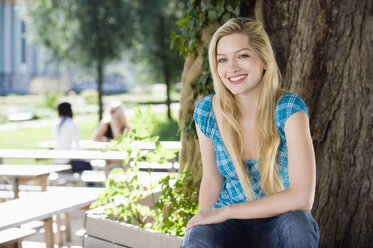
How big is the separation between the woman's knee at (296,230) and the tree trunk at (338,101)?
0.96m

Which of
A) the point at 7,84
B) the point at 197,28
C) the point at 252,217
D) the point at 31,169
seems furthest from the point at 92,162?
the point at 7,84

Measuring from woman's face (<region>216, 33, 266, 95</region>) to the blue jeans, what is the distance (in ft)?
1.94

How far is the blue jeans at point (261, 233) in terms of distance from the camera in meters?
1.63

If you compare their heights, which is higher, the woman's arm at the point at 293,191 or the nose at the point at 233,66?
the nose at the point at 233,66

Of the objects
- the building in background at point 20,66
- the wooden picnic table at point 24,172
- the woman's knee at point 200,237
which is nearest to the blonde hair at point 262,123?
the woman's knee at point 200,237

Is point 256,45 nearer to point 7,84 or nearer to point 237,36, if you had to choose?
point 237,36

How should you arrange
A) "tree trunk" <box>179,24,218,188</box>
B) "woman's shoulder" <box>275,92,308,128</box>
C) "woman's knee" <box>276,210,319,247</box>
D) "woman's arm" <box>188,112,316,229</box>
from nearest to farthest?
"woman's knee" <box>276,210,319,247</box>
"woman's arm" <box>188,112,316,229</box>
"woman's shoulder" <box>275,92,308,128</box>
"tree trunk" <box>179,24,218,188</box>

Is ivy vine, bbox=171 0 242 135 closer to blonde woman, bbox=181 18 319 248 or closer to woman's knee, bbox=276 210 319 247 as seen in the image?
blonde woman, bbox=181 18 319 248

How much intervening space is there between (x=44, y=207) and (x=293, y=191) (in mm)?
1707

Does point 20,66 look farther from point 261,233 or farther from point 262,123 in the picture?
point 261,233

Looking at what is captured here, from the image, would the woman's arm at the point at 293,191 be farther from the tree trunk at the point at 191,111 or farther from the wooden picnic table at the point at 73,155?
the wooden picnic table at the point at 73,155

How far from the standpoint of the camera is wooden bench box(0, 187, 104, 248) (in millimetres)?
2494

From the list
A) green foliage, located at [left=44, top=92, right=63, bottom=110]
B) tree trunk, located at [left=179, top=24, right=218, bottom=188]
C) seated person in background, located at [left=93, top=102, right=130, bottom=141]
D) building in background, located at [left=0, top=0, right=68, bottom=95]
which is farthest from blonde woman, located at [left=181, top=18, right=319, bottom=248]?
building in background, located at [left=0, top=0, right=68, bottom=95]

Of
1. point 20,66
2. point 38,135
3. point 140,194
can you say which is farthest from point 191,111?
point 20,66
